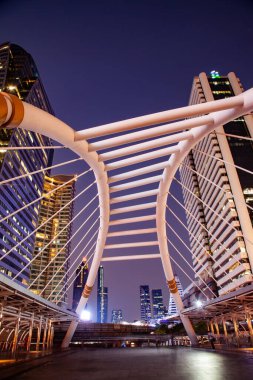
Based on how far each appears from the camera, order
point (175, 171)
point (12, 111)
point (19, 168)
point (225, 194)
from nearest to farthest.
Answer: point (12, 111)
point (175, 171)
point (225, 194)
point (19, 168)

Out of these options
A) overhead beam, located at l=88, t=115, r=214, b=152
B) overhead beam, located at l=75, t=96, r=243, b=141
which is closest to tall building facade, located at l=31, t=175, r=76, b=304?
overhead beam, located at l=88, t=115, r=214, b=152

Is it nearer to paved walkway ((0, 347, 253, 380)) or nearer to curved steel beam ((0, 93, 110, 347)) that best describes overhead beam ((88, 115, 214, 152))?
curved steel beam ((0, 93, 110, 347))

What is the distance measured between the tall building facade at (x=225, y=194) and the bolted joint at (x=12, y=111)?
51.3 m

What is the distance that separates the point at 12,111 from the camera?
6473mm

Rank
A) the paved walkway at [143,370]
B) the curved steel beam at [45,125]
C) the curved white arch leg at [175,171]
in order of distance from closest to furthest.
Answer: the curved steel beam at [45,125]
the paved walkway at [143,370]
the curved white arch leg at [175,171]

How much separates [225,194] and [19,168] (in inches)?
2272

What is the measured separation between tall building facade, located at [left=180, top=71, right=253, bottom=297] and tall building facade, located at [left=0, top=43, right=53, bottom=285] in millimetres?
48078

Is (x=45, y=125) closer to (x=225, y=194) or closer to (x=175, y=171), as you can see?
(x=175, y=171)

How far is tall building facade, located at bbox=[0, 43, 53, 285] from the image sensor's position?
76438 mm

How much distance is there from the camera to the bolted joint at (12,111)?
6.18 m

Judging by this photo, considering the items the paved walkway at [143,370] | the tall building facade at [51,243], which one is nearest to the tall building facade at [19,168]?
the tall building facade at [51,243]

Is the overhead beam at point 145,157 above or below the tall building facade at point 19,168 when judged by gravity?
below

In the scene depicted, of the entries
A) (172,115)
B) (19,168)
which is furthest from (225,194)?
(172,115)

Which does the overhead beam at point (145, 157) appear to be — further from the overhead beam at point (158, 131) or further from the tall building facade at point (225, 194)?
the tall building facade at point (225, 194)
